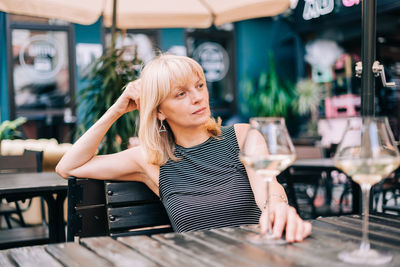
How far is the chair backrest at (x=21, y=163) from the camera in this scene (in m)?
3.41

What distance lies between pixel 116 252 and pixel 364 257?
500 mm

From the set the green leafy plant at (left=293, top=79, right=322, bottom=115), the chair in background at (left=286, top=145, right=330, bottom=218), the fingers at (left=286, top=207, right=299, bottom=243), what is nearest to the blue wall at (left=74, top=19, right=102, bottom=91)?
the green leafy plant at (left=293, top=79, right=322, bottom=115)

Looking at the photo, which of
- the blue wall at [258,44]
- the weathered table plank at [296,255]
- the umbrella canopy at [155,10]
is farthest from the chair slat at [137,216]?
the blue wall at [258,44]

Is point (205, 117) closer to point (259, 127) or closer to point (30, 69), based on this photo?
point (259, 127)

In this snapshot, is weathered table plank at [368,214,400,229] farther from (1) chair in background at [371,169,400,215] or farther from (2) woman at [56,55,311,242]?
(1) chair in background at [371,169,400,215]

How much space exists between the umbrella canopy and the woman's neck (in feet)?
8.49

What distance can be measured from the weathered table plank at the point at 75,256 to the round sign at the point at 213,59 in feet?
29.0

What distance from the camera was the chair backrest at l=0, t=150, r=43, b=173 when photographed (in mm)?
3414

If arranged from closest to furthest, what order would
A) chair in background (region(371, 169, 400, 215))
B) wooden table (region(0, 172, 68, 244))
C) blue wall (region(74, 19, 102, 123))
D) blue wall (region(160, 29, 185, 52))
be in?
wooden table (region(0, 172, 68, 244)), chair in background (region(371, 169, 400, 215)), blue wall (region(74, 19, 102, 123)), blue wall (region(160, 29, 185, 52))

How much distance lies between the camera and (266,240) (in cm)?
110

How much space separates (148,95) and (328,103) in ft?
23.7

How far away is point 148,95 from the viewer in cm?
175

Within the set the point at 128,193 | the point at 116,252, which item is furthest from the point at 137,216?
the point at 116,252

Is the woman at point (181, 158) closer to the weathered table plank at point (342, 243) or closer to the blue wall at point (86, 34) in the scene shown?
the weathered table plank at point (342, 243)
